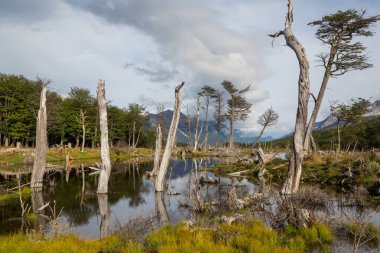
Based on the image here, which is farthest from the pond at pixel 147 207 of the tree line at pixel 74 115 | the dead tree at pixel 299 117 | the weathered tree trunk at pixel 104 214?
the tree line at pixel 74 115

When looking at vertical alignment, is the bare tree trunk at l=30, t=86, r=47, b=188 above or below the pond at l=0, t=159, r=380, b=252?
above

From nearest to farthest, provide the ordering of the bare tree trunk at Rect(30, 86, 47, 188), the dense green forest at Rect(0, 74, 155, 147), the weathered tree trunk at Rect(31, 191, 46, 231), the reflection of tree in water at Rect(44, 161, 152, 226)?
the weathered tree trunk at Rect(31, 191, 46, 231)
the reflection of tree in water at Rect(44, 161, 152, 226)
the bare tree trunk at Rect(30, 86, 47, 188)
the dense green forest at Rect(0, 74, 155, 147)

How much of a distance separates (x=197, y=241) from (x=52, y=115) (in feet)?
191

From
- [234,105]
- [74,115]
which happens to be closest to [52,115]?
[74,115]

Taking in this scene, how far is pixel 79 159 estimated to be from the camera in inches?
2058

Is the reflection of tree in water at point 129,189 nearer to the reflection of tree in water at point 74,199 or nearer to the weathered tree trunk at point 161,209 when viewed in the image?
the weathered tree trunk at point 161,209

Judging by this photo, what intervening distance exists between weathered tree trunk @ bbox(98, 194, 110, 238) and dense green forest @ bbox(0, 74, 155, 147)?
3468cm

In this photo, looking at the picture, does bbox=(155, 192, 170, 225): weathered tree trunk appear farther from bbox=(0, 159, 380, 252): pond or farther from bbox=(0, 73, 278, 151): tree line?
bbox=(0, 73, 278, 151): tree line

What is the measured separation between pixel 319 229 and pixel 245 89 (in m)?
62.8

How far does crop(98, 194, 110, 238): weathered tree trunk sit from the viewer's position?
13300 mm

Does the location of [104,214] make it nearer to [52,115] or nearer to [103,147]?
[103,147]

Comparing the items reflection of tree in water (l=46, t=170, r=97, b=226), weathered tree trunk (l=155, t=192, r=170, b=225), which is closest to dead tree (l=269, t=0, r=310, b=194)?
weathered tree trunk (l=155, t=192, r=170, b=225)

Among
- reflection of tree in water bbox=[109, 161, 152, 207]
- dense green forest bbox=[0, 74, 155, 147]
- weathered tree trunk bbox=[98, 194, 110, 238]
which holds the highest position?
dense green forest bbox=[0, 74, 155, 147]

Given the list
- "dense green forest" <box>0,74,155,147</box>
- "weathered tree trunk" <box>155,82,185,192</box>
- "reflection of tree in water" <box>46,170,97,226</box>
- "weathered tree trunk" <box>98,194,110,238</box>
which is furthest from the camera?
"dense green forest" <box>0,74,155,147</box>
